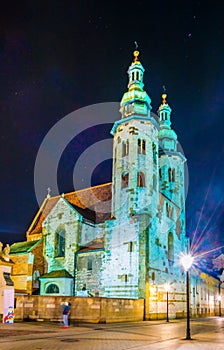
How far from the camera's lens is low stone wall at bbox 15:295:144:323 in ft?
75.2

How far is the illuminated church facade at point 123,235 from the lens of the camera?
118ft

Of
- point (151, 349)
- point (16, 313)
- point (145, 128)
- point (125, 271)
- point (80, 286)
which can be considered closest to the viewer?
point (151, 349)

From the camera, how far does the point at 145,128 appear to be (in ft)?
135

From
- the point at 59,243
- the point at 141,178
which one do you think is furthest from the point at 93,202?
the point at 141,178

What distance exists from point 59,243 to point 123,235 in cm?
955

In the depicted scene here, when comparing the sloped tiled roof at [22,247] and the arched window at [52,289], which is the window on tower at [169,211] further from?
the sloped tiled roof at [22,247]

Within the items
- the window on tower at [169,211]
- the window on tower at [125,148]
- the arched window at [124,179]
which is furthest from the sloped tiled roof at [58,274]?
the window on tower at [125,148]

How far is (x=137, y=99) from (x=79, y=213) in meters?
14.1

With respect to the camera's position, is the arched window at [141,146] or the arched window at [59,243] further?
the arched window at [59,243]

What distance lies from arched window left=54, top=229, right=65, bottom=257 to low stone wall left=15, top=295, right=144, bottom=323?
632 inches

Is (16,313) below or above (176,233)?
below

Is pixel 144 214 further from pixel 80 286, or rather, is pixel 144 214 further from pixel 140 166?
pixel 80 286

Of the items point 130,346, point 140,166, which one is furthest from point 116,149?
point 130,346

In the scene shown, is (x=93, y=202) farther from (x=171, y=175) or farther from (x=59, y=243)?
(x=171, y=175)
